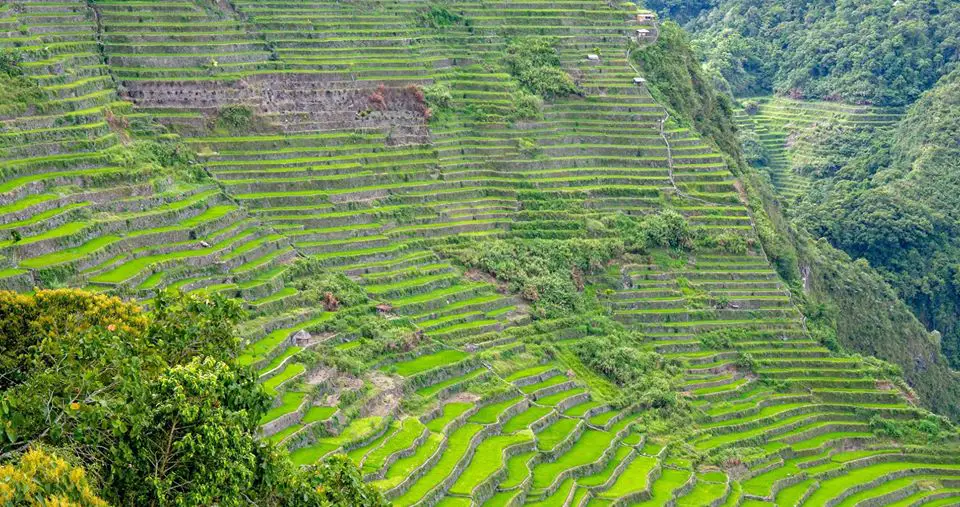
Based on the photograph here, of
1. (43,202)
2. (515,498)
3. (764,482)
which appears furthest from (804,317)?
(43,202)

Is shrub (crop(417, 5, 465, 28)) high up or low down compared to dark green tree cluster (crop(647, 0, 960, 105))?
up

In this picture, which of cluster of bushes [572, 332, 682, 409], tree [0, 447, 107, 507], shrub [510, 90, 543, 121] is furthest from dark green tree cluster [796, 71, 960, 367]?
tree [0, 447, 107, 507]

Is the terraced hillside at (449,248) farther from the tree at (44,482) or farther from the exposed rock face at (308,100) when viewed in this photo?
the tree at (44,482)

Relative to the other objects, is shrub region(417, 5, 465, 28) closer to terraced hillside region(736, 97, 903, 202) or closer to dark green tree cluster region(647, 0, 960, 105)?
terraced hillside region(736, 97, 903, 202)

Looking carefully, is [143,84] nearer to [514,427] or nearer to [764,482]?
[514,427]

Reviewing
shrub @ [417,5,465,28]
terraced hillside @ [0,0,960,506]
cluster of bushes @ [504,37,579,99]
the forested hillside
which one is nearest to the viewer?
terraced hillside @ [0,0,960,506]

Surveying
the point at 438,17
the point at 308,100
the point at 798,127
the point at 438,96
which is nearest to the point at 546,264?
the point at 438,96
